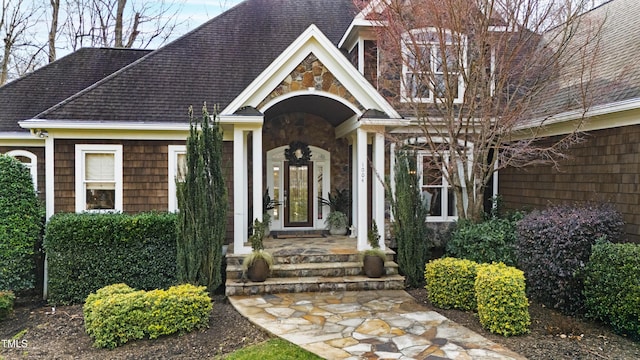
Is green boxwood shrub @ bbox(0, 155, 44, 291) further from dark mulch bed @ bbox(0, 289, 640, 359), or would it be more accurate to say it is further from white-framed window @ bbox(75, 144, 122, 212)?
dark mulch bed @ bbox(0, 289, 640, 359)

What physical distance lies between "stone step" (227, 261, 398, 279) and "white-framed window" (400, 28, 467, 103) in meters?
3.20

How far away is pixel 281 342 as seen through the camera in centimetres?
507

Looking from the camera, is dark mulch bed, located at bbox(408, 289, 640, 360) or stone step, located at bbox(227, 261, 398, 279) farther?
stone step, located at bbox(227, 261, 398, 279)

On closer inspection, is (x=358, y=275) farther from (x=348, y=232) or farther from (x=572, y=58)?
(x=572, y=58)

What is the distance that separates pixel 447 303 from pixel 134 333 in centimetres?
442

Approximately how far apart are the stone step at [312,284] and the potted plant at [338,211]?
2.74 metres

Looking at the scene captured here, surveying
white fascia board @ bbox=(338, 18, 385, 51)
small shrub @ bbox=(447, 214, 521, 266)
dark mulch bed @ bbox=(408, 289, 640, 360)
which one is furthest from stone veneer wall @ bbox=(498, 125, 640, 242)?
white fascia board @ bbox=(338, 18, 385, 51)

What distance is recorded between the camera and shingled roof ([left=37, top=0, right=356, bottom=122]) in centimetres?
889

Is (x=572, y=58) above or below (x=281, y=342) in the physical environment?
above

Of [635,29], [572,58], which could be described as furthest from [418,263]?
[635,29]

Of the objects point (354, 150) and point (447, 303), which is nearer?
point (447, 303)

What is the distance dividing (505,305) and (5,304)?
7.60m

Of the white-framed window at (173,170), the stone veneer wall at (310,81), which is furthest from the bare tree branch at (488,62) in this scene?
the white-framed window at (173,170)

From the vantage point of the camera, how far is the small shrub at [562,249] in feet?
19.8
